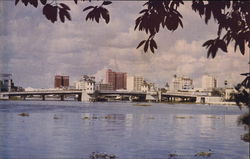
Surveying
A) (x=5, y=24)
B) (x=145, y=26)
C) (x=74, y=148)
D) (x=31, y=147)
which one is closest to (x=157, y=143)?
(x=74, y=148)

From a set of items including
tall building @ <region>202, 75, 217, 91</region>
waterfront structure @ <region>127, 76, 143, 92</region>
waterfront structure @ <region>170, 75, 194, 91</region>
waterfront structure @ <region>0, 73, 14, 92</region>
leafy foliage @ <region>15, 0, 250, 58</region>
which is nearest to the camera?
leafy foliage @ <region>15, 0, 250, 58</region>

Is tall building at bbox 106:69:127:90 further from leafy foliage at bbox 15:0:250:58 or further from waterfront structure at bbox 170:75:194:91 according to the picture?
leafy foliage at bbox 15:0:250:58

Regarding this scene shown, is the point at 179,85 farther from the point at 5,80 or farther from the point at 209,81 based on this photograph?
the point at 5,80

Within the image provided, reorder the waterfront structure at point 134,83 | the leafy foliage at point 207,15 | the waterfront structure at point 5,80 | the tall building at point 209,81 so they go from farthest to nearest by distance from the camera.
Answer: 1. the waterfront structure at point 134,83
2. the tall building at point 209,81
3. the waterfront structure at point 5,80
4. the leafy foliage at point 207,15

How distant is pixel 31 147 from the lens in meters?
10.5

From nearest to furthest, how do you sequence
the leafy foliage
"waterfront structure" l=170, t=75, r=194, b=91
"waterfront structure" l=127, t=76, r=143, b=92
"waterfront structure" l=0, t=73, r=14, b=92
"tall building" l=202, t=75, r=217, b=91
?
1. the leafy foliage
2. "waterfront structure" l=0, t=73, r=14, b=92
3. "tall building" l=202, t=75, r=217, b=91
4. "waterfront structure" l=127, t=76, r=143, b=92
5. "waterfront structure" l=170, t=75, r=194, b=91

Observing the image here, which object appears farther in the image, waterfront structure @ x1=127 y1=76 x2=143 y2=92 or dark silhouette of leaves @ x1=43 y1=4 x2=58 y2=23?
waterfront structure @ x1=127 y1=76 x2=143 y2=92

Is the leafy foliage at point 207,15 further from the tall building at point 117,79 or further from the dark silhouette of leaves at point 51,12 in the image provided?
the tall building at point 117,79

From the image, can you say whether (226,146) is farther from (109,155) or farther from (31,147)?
(31,147)

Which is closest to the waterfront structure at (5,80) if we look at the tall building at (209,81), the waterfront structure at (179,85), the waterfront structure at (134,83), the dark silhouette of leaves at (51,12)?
the dark silhouette of leaves at (51,12)

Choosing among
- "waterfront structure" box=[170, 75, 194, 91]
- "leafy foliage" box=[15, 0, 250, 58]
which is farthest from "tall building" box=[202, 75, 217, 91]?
"leafy foliage" box=[15, 0, 250, 58]

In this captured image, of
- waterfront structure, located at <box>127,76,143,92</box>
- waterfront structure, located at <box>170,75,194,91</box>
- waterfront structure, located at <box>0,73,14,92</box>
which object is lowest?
waterfront structure, located at <box>0,73,14,92</box>

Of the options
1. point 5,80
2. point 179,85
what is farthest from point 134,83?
point 5,80

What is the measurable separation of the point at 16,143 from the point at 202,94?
64.5 metres
